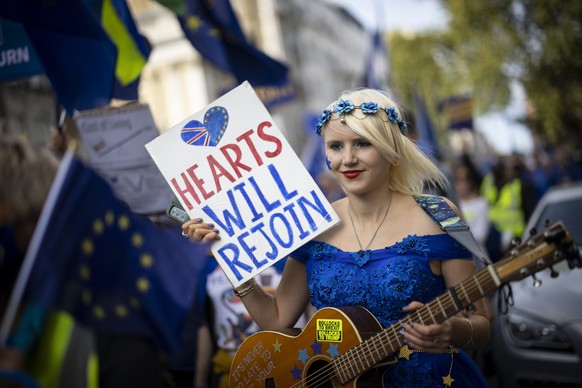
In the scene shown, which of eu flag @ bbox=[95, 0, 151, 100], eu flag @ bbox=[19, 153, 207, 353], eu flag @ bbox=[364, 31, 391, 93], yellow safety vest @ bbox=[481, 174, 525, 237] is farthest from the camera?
eu flag @ bbox=[364, 31, 391, 93]

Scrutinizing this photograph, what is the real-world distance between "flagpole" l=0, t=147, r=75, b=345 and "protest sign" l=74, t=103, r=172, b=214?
1929 millimetres

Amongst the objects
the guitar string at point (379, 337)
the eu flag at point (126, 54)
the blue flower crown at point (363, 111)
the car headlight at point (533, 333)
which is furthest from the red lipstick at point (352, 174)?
the eu flag at point (126, 54)

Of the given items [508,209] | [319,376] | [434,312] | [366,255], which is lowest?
[508,209]

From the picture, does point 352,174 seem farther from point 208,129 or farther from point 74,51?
point 74,51

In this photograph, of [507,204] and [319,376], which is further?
[507,204]

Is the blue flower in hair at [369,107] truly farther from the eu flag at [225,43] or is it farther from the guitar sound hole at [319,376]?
the eu flag at [225,43]

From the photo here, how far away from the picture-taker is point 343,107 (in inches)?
121

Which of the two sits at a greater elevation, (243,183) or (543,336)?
(243,183)

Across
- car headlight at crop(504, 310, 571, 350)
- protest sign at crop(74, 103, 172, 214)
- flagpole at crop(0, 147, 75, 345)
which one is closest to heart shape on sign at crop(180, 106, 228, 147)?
flagpole at crop(0, 147, 75, 345)

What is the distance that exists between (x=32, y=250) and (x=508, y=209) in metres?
8.67

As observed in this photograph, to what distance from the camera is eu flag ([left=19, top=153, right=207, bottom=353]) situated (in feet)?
7.38

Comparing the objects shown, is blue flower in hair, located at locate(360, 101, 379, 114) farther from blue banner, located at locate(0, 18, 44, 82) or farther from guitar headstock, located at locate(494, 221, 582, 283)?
blue banner, located at locate(0, 18, 44, 82)

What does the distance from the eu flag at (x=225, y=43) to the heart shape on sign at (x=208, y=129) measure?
10.1 ft

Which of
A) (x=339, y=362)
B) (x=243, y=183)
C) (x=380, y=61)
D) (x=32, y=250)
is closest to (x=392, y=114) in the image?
(x=243, y=183)
